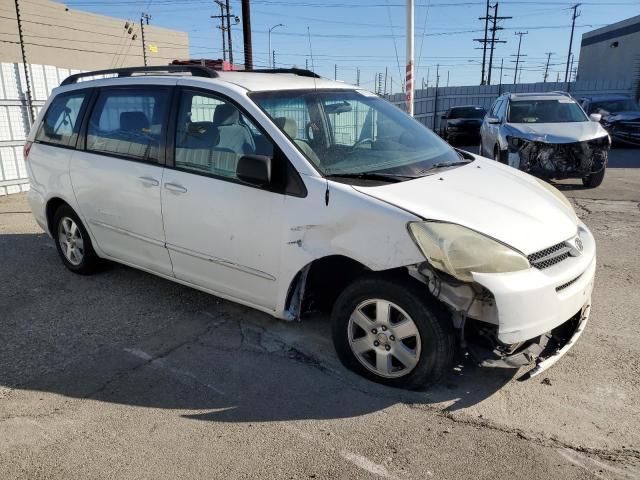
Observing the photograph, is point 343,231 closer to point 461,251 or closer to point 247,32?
point 461,251

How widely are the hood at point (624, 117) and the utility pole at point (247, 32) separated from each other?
1126 centimetres

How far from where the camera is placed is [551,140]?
8930 mm

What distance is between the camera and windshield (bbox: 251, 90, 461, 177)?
11.5 ft

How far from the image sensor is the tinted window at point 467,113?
20094mm

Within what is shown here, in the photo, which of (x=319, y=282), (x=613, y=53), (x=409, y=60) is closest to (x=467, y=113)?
(x=409, y=60)

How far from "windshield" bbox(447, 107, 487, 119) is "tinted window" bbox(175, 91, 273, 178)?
58.0 feet

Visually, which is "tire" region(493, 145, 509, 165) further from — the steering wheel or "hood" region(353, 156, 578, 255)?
the steering wheel

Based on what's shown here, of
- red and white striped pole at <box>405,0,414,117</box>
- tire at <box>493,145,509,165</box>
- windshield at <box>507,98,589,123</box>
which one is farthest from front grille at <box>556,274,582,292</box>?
windshield at <box>507,98,589,123</box>

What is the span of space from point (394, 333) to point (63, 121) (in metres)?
3.87

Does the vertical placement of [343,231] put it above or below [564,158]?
above

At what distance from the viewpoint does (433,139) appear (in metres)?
4.35

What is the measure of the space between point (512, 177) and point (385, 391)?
191 centimetres

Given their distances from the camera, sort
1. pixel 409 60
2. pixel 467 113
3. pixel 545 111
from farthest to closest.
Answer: pixel 467 113
pixel 545 111
pixel 409 60

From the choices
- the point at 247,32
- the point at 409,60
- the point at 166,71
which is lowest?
the point at 166,71
